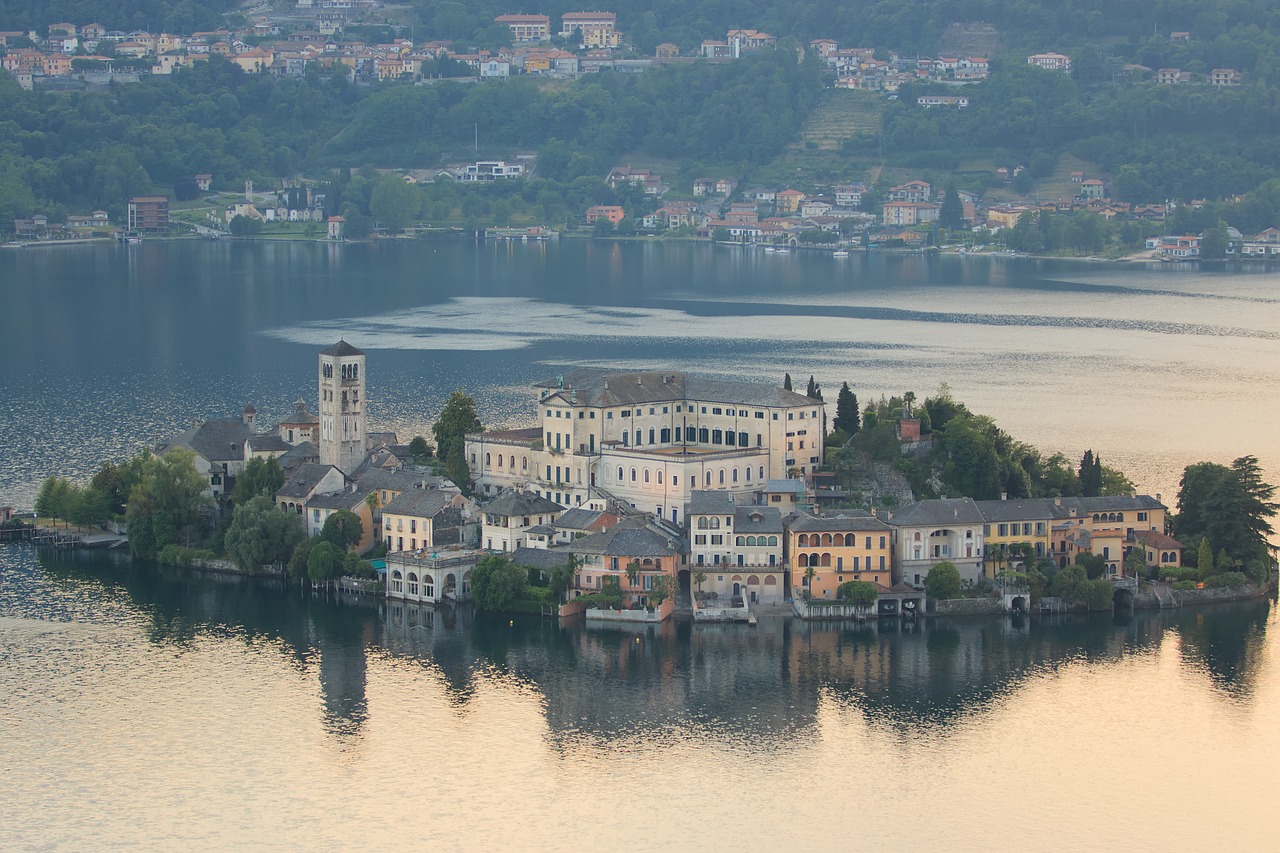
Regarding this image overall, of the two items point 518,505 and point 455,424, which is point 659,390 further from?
point 518,505

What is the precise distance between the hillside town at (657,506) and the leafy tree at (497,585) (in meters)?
0.77

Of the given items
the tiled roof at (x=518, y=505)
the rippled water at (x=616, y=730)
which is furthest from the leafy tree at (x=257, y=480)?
the tiled roof at (x=518, y=505)

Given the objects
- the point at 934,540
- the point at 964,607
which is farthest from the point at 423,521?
the point at 964,607

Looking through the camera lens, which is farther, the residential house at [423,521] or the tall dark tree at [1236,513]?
the residential house at [423,521]

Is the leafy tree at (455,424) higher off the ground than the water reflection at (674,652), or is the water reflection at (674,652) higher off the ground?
the leafy tree at (455,424)

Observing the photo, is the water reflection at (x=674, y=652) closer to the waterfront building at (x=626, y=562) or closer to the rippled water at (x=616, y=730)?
the rippled water at (x=616, y=730)

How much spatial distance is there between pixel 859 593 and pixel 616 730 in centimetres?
831

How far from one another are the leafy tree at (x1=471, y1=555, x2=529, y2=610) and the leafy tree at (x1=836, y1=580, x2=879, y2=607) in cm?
649

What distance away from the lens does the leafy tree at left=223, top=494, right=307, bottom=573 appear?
49719mm

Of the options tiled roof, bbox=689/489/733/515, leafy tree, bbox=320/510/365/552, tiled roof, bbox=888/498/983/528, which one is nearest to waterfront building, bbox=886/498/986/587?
tiled roof, bbox=888/498/983/528

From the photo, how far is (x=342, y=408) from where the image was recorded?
177 ft

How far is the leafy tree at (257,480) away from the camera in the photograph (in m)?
52.2

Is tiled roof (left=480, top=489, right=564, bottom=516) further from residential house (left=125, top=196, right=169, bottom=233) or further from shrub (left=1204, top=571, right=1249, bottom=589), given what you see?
residential house (left=125, top=196, right=169, bottom=233)

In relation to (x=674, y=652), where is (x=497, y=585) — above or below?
above
